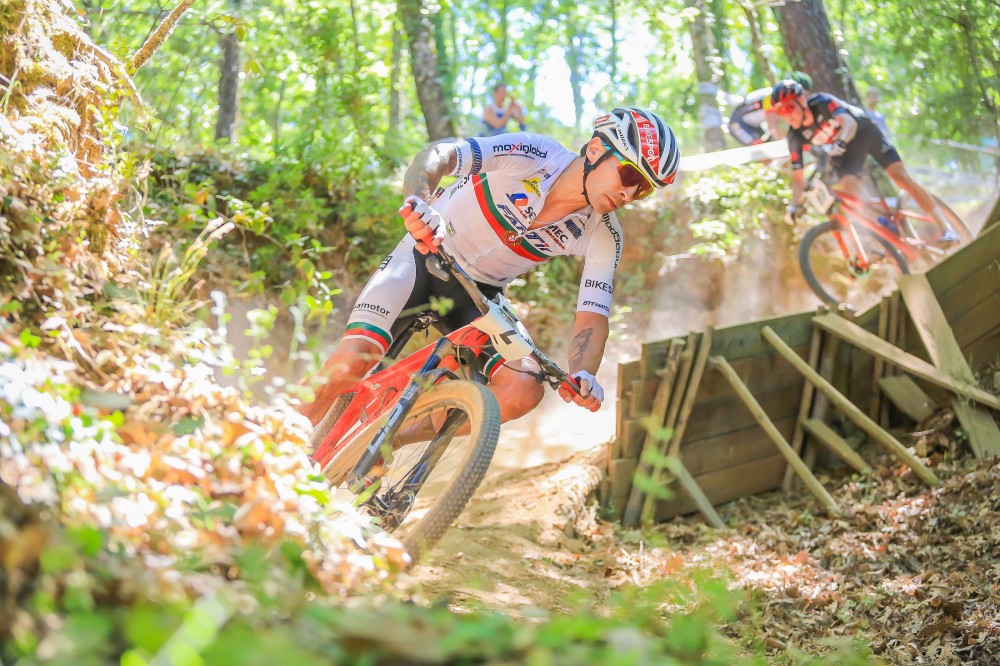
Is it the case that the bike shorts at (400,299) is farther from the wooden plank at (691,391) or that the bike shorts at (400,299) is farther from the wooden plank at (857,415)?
the wooden plank at (857,415)

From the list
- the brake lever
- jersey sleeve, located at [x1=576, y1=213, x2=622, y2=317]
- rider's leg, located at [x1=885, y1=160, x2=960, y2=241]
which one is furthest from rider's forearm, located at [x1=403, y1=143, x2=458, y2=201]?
rider's leg, located at [x1=885, y1=160, x2=960, y2=241]

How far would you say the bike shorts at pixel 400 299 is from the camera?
4375 mm

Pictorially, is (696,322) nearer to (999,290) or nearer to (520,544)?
(999,290)

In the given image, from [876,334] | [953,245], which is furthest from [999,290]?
[953,245]

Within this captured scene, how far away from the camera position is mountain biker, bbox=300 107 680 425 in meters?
4.27

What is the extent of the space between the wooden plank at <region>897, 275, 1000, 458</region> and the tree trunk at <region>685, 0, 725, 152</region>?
7893 mm

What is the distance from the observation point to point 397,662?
147cm

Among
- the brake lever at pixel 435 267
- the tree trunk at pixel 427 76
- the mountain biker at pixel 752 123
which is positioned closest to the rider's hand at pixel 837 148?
the mountain biker at pixel 752 123

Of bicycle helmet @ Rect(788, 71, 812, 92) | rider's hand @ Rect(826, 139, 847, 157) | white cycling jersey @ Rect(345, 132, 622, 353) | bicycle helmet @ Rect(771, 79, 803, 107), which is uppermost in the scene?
bicycle helmet @ Rect(788, 71, 812, 92)

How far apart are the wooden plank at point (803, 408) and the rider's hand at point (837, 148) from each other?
306cm

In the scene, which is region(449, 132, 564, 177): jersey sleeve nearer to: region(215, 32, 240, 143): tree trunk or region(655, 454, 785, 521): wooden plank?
region(655, 454, 785, 521): wooden plank

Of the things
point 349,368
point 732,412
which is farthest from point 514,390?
point 732,412

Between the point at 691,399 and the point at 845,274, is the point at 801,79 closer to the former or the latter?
the point at 845,274

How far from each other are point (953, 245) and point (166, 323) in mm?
8206
